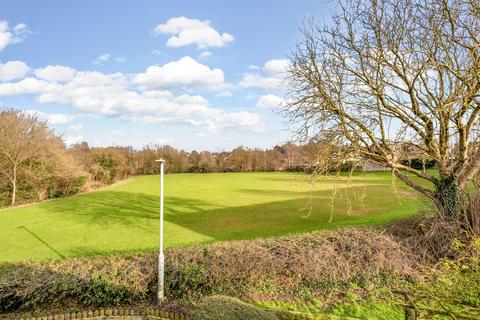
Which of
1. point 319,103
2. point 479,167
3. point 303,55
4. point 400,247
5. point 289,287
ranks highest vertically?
point 303,55

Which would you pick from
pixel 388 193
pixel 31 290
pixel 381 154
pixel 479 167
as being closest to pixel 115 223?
pixel 31 290

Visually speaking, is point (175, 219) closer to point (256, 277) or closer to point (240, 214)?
point (240, 214)

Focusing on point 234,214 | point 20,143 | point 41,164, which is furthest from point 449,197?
point 41,164

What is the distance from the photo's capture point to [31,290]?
24.8 feet

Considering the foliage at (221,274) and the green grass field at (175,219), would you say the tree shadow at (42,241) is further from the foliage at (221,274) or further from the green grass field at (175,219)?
the foliage at (221,274)

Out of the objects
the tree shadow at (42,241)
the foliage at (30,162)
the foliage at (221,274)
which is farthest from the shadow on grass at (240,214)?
the foliage at (30,162)

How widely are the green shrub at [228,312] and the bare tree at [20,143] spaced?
92.0 feet

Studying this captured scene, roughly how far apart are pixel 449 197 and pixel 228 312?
9250 mm

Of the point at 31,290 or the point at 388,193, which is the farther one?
the point at 388,193

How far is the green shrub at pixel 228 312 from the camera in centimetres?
477

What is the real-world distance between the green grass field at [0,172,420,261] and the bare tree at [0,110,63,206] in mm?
5837

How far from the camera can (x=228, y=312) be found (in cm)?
485

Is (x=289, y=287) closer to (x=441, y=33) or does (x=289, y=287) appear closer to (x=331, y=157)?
(x=331, y=157)

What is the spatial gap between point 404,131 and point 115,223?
1372 cm
